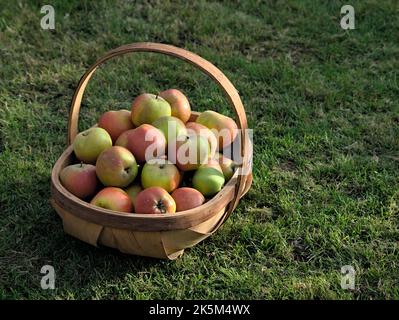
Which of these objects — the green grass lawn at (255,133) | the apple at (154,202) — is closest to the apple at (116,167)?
the apple at (154,202)

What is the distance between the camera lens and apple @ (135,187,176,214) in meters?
2.21

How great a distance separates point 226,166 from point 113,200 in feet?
1.60

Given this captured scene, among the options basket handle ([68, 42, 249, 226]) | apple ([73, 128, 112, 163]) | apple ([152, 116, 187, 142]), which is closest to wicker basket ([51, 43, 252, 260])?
basket handle ([68, 42, 249, 226])

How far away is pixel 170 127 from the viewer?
2459 mm

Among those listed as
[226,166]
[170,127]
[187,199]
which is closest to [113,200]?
[187,199]

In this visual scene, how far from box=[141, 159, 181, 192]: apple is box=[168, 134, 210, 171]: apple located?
0.12 ft

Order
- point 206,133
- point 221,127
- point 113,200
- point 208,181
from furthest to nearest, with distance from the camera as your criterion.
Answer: point 221,127 → point 206,133 → point 208,181 → point 113,200

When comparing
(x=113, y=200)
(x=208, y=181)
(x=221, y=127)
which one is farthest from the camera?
(x=221, y=127)

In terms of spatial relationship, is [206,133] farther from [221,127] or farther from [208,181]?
[208,181]

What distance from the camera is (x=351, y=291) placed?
7.39 feet

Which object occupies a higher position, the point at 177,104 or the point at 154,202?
the point at 177,104
